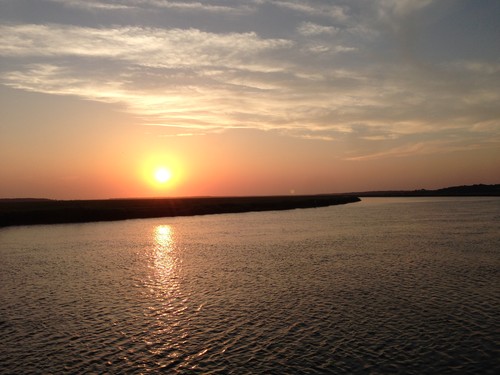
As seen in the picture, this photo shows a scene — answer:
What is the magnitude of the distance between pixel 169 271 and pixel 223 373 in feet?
79.4

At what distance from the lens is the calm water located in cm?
1834

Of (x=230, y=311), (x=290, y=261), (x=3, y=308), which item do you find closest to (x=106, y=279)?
(x=3, y=308)

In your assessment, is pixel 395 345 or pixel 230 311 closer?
pixel 395 345

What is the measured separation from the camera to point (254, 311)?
25.8 metres

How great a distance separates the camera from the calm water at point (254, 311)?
18.3m

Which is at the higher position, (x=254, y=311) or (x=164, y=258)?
(x=164, y=258)

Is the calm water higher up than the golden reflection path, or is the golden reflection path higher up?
the golden reflection path

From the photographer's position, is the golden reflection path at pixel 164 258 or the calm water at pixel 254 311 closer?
the calm water at pixel 254 311

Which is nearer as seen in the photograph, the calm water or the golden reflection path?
the calm water

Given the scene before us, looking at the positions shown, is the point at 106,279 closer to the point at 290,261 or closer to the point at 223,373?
the point at 290,261

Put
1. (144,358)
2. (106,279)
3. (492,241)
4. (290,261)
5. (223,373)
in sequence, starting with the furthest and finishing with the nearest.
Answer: (492,241) → (290,261) → (106,279) → (144,358) → (223,373)

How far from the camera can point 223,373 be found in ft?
55.8

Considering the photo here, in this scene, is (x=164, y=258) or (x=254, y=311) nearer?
(x=254, y=311)

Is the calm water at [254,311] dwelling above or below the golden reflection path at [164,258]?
below
